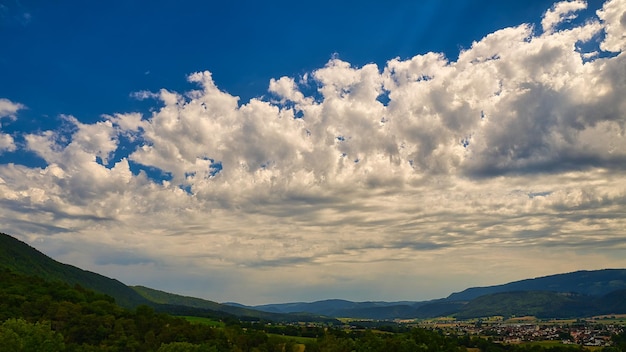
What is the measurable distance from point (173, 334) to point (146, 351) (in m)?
17.1

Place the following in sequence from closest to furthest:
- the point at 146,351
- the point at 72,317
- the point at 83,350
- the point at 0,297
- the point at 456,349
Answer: the point at 83,350
the point at 146,351
the point at 72,317
the point at 0,297
the point at 456,349

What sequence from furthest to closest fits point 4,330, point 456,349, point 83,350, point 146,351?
point 456,349 → point 146,351 → point 83,350 → point 4,330

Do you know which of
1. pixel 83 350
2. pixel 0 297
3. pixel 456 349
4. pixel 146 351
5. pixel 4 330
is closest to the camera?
pixel 4 330

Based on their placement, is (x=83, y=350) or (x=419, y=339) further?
(x=419, y=339)

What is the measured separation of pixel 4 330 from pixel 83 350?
60.4ft

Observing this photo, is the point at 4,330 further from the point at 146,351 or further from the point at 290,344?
the point at 290,344

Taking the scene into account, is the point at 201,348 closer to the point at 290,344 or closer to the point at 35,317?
the point at 290,344

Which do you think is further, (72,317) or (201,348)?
(72,317)

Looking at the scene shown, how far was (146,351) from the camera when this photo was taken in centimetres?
14500

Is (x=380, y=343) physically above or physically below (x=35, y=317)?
below

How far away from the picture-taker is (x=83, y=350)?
121875 millimetres

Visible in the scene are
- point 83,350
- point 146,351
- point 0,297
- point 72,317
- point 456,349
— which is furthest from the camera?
point 456,349

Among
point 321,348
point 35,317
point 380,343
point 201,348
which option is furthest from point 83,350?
point 380,343

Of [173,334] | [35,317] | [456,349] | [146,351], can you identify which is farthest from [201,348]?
[456,349]
